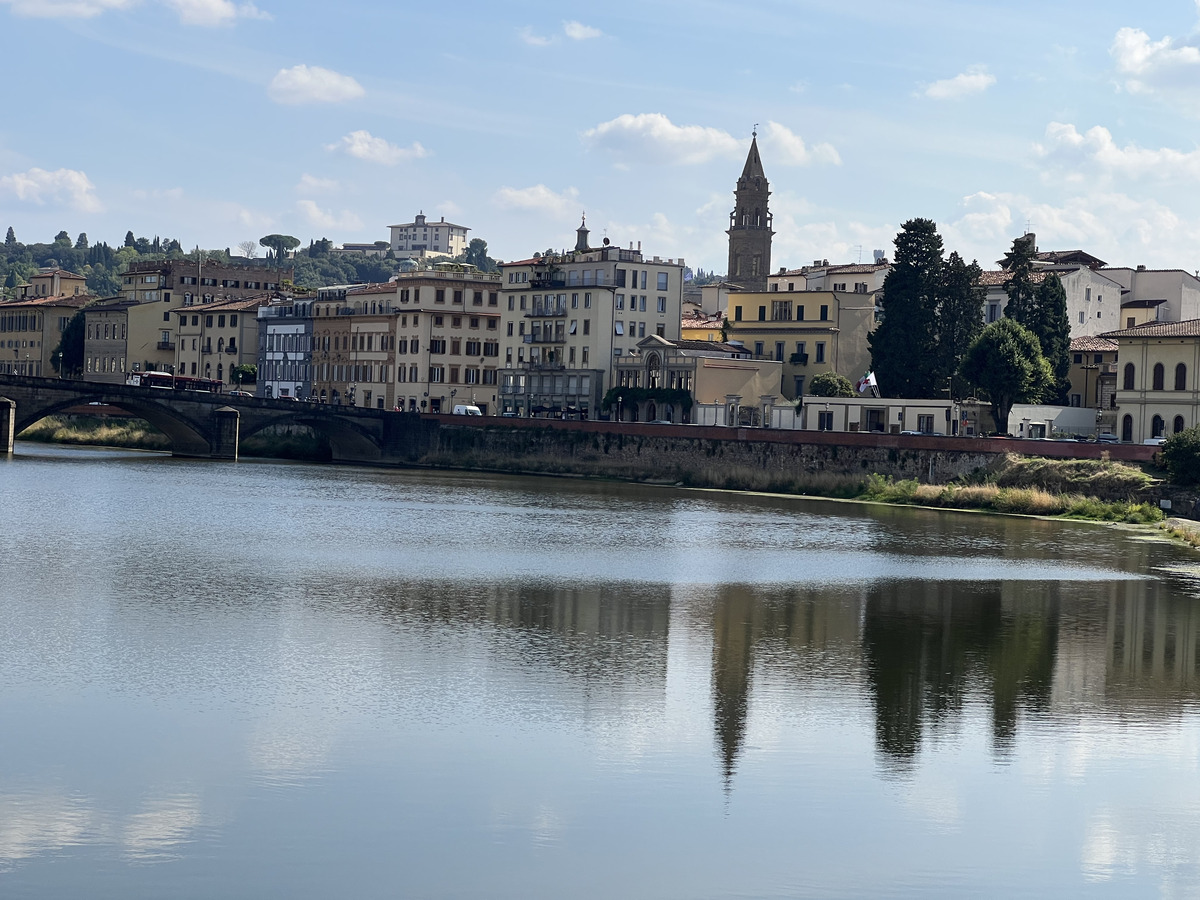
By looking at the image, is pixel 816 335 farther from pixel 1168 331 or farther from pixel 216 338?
pixel 216 338

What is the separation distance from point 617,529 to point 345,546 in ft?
46.5

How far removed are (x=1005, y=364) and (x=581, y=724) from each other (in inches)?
2742

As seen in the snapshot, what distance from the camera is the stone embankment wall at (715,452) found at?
87.2m

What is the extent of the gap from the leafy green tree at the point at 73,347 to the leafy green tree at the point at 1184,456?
417 ft

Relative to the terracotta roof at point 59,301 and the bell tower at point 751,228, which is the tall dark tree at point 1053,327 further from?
the terracotta roof at point 59,301

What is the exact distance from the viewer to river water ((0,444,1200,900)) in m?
19.8

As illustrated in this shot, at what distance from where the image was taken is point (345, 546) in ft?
179

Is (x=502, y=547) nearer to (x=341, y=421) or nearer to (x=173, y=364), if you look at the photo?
(x=341, y=421)

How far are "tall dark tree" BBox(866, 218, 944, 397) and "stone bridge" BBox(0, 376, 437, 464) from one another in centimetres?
3637

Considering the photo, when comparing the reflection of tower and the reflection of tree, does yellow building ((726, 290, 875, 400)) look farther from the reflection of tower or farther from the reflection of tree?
the reflection of tower

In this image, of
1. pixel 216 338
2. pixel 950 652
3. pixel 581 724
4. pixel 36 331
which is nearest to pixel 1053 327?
pixel 950 652

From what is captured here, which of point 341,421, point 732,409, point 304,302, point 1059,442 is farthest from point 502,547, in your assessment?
point 304,302

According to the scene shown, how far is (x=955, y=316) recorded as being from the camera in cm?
10075

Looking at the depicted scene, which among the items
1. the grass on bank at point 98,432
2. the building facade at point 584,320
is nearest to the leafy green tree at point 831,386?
the building facade at point 584,320
